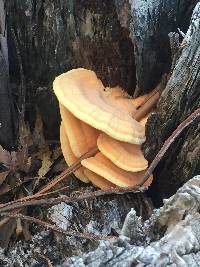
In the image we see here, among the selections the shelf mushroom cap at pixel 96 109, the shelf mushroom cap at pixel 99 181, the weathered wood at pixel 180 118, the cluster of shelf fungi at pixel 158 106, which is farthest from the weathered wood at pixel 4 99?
the weathered wood at pixel 180 118

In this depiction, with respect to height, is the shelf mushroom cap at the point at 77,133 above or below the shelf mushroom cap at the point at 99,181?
above

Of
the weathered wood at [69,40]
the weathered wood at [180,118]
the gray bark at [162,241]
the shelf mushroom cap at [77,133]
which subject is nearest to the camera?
the gray bark at [162,241]

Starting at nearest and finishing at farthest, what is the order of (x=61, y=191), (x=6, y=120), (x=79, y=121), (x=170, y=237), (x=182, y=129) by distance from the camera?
(x=170, y=237) → (x=182, y=129) → (x=79, y=121) → (x=61, y=191) → (x=6, y=120)

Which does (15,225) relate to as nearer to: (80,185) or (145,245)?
(80,185)

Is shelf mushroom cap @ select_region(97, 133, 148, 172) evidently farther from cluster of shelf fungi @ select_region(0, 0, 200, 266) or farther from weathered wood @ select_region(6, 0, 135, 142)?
weathered wood @ select_region(6, 0, 135, 142)

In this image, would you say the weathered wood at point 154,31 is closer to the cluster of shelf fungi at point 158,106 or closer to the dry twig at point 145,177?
the cluster of shelf fungi at point 158,106

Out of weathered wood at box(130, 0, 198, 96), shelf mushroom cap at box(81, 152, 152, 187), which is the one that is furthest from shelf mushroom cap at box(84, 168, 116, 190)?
weathered wood at box(130, 0, 198, 96)

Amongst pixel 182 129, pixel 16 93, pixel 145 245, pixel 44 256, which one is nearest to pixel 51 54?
pixel 16 93

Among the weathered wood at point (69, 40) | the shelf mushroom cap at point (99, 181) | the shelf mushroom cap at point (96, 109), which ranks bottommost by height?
the shelf mushroom cap at point (99, 181)
